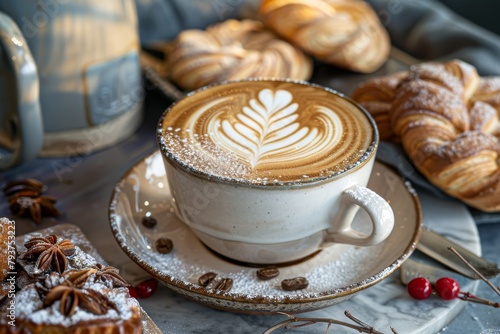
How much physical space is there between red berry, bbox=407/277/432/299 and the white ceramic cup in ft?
0.38

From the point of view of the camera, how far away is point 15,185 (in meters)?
1.06

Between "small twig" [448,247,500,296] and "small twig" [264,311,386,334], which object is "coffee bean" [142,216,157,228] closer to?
"small twig" [264,311,386,334]

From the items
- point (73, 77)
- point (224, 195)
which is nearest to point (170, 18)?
point (73, 77)

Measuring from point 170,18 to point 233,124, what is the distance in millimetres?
754

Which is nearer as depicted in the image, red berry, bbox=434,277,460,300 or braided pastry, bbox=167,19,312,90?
red berry, bbox=434,277,460,300

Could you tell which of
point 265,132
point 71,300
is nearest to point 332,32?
A: point 265,132

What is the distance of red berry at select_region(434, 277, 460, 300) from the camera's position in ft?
2.79

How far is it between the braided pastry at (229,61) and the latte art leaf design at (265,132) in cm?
39

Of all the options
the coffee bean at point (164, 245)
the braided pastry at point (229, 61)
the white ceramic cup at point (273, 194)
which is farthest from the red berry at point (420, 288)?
the braided pastry at point (229, 61)

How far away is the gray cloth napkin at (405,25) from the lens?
1.39 metres

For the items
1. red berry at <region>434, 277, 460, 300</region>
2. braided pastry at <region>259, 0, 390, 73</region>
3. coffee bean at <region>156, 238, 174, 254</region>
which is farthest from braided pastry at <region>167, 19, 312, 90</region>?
red berry at <region>434, 277, 460, 300</region>

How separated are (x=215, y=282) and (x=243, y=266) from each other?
0.19 ft

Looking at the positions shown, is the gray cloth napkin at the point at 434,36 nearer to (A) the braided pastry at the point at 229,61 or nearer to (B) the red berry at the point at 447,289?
(A) the braided pastry at the point at 229,61

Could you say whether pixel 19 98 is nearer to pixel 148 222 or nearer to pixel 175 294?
pixel 148 222
